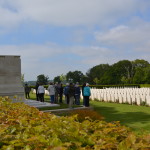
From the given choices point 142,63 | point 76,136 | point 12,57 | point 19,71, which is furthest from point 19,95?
point 142,63

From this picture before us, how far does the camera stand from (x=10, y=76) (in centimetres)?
1149

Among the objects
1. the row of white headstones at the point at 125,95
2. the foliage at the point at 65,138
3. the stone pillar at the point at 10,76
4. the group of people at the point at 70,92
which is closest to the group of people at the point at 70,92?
the group of people at the point at 70,92

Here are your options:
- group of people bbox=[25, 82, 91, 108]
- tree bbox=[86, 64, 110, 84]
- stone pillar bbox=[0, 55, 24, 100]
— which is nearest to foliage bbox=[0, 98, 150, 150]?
group of people bbox=[25, 82, 91, 108]

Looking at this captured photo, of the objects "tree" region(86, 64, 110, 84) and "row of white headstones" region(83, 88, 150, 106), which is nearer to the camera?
"row of white headstones" region(83, 88, 150, 106)

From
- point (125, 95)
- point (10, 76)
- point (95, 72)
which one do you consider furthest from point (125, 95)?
point (95, 72)

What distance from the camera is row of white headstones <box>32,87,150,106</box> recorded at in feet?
41.8

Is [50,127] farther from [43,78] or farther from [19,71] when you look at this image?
[43,78]

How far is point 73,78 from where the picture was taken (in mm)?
65688

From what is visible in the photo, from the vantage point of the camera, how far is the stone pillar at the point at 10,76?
11312 millimetres

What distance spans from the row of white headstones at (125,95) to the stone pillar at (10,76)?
6.07 meters

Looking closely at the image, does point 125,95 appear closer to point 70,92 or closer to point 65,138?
point 70,92

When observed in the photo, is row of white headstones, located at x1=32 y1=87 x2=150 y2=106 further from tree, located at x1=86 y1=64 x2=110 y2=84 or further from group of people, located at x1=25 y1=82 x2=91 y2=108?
tree, located at x1=86 y1=64 x2=110 y2=84

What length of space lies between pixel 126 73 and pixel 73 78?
15087mm

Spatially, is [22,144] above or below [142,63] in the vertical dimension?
below
